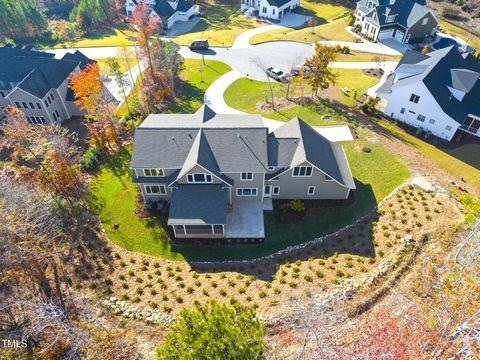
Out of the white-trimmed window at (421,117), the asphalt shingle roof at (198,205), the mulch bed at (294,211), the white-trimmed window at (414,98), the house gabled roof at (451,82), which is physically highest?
the house gabled roof at (451,82)

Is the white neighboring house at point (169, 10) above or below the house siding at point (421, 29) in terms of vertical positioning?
below

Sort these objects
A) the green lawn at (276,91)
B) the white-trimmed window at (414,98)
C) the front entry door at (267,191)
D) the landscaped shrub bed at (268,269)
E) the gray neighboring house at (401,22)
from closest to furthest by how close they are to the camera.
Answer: the landscaped shrub bed at (268,269) → the front entry door at (267,191) → the white-trimmed window at (414,98) → the green lawn at (276,91) → the gray neighboring house at (401,22)

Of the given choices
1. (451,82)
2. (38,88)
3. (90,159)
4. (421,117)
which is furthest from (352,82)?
(38,88)

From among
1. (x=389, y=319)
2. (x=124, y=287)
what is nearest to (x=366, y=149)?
(x=389, y=319)

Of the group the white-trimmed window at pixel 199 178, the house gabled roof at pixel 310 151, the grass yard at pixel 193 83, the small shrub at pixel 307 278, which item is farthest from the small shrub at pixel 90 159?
the small shrub at pixel 307 278

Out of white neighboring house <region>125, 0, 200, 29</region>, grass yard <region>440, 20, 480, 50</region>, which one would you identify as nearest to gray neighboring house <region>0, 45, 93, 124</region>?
white neighboring house <region>125, 0, 200, 29</region>

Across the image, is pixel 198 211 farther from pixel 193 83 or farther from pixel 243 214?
pixel 193 83

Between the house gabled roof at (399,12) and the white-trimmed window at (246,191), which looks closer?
the white-trimmed window at (246,191)

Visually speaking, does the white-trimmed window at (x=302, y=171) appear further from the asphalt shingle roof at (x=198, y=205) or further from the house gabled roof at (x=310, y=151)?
the asphalt shingle roof at (x=198, y=205)
